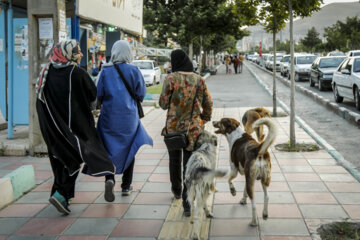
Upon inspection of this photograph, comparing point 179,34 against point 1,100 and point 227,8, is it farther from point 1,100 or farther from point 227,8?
point 1,100

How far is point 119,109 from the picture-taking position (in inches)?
199

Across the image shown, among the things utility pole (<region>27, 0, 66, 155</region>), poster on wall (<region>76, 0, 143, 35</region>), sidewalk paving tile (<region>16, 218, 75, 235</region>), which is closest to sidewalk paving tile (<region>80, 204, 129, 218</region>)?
sidewalk paving tile (<region>16, 218, 75, 235</region>)

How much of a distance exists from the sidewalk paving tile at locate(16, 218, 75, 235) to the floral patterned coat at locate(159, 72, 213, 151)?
147cm

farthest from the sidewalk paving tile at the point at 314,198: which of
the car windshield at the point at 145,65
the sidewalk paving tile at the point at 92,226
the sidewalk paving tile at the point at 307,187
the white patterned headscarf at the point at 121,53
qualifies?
the car windshield at the point at 145,65

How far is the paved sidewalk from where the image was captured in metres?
4.30

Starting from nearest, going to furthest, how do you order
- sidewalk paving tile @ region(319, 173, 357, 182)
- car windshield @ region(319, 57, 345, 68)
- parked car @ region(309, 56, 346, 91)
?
sidewalk paving tile @ region(319, 173, 357, 182) < parked car @ region(309, 56, 346, 91) < car windshield @ region(319, 57, 345, 68)

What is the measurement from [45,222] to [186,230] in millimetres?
1490

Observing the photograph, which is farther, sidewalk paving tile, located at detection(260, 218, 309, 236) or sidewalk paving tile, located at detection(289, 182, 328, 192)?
sidewalk paving tile, located at detection(289, 182, 328, 192)

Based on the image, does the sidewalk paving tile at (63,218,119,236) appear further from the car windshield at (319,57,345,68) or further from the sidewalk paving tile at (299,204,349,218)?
the car windshield at (319,57,345,68)

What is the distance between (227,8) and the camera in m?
29.4

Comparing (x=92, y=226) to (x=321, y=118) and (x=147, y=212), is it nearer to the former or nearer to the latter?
(x=147, y=212)

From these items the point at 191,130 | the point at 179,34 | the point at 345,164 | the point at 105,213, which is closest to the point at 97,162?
the point at 105,213

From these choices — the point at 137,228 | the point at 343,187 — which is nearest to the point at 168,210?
the point at 137,228

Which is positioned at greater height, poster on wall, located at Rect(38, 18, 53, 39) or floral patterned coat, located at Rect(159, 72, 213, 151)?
poster on wall, located at Rect(38, 18, 53, 39)
